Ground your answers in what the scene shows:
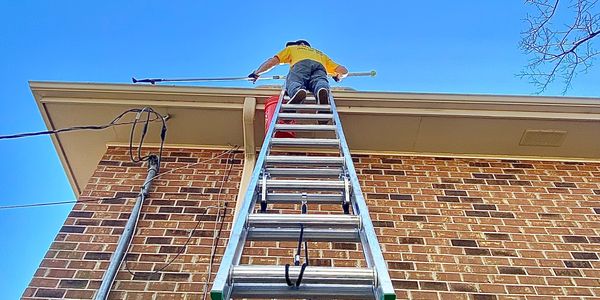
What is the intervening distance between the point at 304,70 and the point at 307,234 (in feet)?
8.76

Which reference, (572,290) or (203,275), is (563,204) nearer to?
(572,290)

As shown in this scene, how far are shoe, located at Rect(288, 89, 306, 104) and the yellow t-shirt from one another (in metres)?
0.75

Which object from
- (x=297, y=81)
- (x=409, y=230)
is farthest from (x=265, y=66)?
(x=409, y=230)

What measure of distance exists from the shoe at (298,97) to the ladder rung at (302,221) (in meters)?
2.03

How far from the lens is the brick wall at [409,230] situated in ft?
10.4

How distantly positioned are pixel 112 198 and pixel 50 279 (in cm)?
80

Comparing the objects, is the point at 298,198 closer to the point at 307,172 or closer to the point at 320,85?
the point at 307,172

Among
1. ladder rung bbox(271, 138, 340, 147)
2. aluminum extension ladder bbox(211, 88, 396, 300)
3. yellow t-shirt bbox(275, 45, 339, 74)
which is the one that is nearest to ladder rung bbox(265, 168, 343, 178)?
aluminum extension ladder bbox(211, 88, 396, 300)

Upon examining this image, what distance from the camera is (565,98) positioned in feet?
13.5

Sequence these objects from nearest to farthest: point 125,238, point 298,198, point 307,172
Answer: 1. point 298,198
2. point 307,172
3. point 125,238

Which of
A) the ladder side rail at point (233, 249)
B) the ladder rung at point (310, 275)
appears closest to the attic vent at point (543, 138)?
the ladder side rail at point (233, 249)

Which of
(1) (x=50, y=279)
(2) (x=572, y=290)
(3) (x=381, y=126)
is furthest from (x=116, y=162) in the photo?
(2) (x=572, y=290)

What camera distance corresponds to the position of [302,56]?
457cm

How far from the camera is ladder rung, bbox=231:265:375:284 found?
155cm
